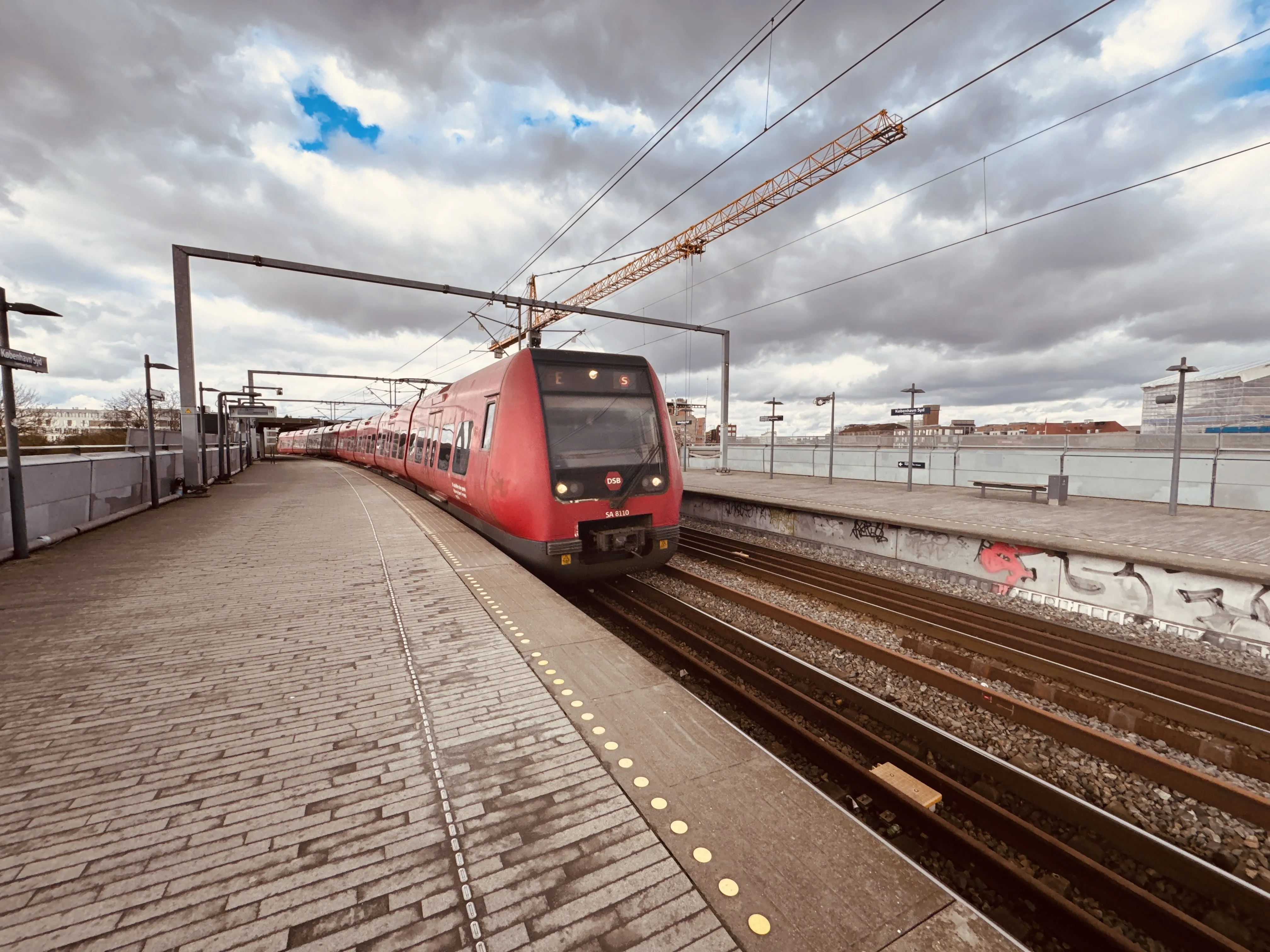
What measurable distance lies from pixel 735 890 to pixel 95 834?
265 centimetres

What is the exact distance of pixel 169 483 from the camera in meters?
13.1

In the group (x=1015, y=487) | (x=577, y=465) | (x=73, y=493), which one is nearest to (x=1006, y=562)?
(x=1015, y=487)

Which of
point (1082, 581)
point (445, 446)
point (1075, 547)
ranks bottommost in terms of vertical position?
point (1082, 581)

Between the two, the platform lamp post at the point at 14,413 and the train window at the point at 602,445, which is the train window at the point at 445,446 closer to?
the train window at the point at 602,445

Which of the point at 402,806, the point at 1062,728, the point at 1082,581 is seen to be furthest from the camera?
the point at 1082,581

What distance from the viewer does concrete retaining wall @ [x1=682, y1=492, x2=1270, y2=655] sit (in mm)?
6105

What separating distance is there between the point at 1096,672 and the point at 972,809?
11.1 ft

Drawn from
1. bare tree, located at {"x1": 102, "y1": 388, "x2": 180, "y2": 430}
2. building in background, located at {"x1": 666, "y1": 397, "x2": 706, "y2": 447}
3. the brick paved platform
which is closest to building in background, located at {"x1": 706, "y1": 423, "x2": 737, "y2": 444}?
building in background, located at {"x1": 666, "y1": 397, "x2": 706, "y2": 447}

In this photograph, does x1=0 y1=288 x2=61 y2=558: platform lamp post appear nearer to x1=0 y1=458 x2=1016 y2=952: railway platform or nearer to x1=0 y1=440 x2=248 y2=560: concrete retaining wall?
x1=0 y1=440 x2=248 y2=560: concrete retaining wall

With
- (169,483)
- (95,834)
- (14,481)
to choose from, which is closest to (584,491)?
(95,834)

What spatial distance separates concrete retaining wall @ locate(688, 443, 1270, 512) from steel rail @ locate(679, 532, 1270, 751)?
9.28 metres

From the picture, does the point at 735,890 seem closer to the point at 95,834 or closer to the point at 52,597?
the point at 95,834

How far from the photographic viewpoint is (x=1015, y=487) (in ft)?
41.4

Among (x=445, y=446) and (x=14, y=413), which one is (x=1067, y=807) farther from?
(x=14, y=413)
